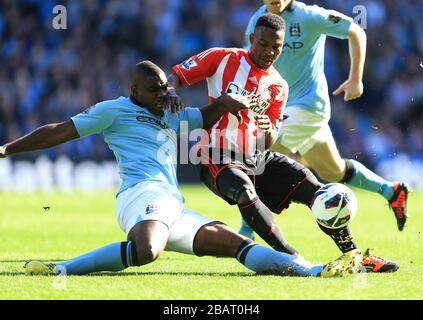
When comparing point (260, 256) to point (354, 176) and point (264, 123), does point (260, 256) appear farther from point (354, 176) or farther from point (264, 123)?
point (354, 176)

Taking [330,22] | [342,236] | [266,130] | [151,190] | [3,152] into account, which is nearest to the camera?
[3,152]

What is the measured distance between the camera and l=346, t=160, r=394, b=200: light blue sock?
935 centimetres

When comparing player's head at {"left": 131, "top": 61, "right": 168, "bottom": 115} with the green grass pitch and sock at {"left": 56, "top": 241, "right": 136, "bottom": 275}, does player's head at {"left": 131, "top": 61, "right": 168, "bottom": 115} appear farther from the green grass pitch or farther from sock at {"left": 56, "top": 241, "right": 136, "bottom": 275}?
the green grass pitch

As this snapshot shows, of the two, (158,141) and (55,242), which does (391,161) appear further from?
(158,141)

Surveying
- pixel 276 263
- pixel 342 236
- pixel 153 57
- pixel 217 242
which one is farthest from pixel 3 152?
pixel 153 57

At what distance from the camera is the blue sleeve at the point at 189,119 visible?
702cm

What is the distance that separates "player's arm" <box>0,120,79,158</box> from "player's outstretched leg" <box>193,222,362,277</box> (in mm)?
1210

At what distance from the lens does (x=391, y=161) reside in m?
19.3

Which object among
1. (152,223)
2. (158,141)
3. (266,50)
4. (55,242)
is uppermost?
(266,50)

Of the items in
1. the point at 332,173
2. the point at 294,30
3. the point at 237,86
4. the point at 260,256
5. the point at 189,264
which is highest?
the point at 294,30

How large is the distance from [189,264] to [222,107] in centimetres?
146

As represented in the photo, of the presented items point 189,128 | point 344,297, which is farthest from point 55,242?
point 344,297

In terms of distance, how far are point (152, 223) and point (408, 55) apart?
51.1 ft

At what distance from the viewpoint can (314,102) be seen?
9430 millimetres
